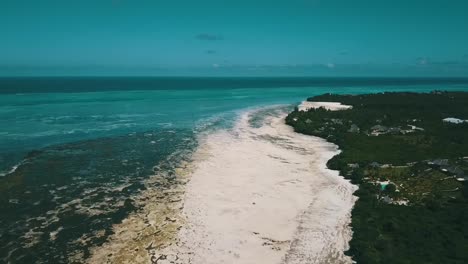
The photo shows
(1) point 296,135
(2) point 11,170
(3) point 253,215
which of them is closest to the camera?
(3) point 253,215

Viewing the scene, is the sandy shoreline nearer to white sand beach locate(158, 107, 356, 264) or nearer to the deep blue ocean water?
white sand beach locate(158, 107, 356, 264)

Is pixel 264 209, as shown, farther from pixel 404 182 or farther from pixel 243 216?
pixel 404 182

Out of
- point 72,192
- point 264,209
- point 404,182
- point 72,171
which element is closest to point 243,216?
point 264,209

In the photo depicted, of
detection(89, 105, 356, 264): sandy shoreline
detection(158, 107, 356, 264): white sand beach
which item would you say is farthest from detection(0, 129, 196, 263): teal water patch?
detection(158, 107, 356, 264): white sand beach

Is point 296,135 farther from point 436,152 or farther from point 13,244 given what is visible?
point 13,244

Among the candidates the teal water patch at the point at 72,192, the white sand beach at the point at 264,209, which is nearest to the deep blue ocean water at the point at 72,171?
the teal water patch at the point at 72,192

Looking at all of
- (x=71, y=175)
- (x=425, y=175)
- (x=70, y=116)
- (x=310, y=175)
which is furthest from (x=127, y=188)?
(x=70, y=116)

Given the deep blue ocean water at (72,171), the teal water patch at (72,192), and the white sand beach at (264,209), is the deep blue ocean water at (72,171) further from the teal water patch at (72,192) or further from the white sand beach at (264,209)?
the white sand beach at (264,209)
